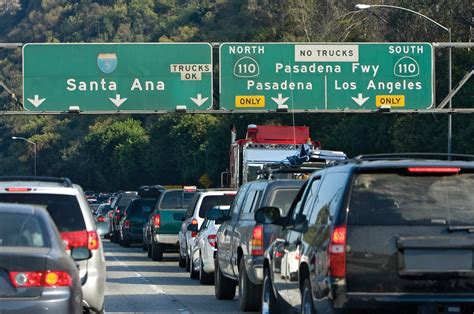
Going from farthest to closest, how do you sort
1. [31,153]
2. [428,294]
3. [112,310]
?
[31,153] < [112,310] < [428,294]

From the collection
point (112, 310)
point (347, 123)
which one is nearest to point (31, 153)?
point (347, 123)

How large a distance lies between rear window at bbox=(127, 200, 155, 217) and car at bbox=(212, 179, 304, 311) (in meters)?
22.7

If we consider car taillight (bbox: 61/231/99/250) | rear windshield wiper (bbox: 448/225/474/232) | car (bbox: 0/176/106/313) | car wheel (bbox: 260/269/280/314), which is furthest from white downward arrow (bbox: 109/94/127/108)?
rear windshield wiper (bbox: 448/225/474/232)

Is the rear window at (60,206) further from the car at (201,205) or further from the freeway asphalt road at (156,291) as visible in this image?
the car at (201,205)

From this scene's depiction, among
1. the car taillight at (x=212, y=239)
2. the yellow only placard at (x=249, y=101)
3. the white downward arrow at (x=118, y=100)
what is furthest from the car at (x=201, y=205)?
the white downward arrow at (x=118, y=100)

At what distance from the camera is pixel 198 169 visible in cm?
10019

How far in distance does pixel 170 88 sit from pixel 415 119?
60.5 ft

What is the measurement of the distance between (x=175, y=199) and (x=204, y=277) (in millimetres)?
10396

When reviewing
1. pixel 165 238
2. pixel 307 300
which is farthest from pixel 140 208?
pixel 307 300

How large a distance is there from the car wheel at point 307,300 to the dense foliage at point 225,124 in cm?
3011

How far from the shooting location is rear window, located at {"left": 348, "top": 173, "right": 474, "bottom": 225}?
35.1ft

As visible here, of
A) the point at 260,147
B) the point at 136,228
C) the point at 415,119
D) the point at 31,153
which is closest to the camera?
the point at 260,147

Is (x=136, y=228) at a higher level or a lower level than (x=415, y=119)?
lower

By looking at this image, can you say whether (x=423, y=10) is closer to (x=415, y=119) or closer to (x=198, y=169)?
(x=415, y=119)
